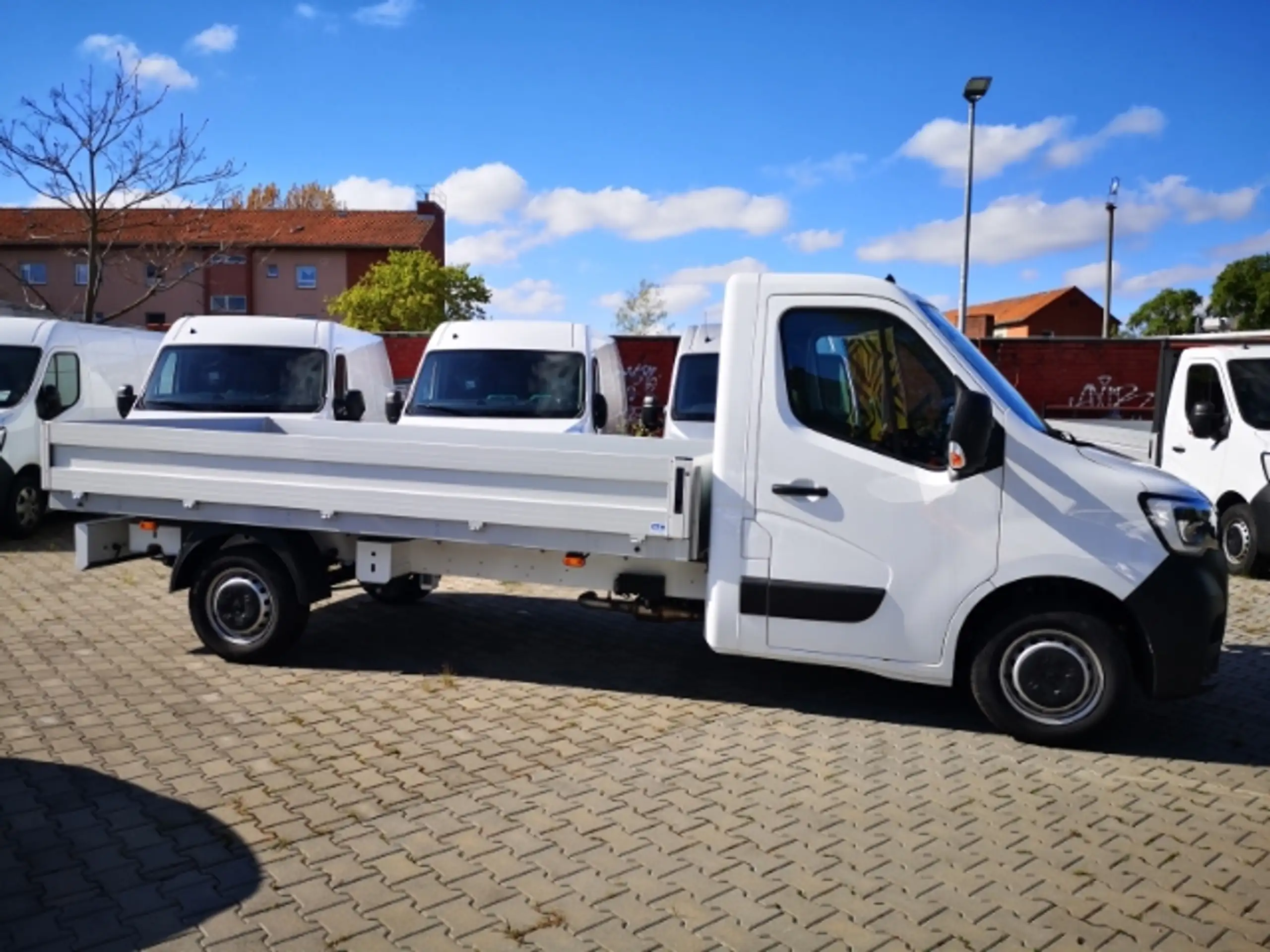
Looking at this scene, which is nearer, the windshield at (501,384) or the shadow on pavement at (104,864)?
the shadow on pavement at (104,864)

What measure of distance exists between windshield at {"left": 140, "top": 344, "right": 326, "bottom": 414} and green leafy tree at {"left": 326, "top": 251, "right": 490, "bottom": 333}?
3345cm

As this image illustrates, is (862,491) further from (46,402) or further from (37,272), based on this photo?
(37,272)

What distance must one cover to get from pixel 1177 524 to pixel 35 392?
36.9 feet

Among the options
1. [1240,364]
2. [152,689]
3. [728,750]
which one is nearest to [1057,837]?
[728,750]

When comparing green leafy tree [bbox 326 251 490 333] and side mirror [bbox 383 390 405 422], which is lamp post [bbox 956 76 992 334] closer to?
side mirror [bbox 383 390 405 422]

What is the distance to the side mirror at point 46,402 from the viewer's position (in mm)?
11492

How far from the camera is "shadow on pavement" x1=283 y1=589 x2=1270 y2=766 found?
5.89 metres

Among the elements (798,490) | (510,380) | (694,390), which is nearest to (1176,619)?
(798,490)

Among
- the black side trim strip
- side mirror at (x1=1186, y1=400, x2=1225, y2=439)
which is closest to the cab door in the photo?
the black side trim strip

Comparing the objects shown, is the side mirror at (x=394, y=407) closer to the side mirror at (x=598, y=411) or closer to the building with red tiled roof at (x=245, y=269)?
the side mirror at (x=598, y=411)

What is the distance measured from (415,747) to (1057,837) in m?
3.00

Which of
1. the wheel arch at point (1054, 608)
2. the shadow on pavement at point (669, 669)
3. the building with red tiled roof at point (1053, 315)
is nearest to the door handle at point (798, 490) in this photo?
the wheel arch at point (1054, 608)

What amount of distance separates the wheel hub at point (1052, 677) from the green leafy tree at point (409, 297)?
39.7 m

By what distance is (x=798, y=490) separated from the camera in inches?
213
